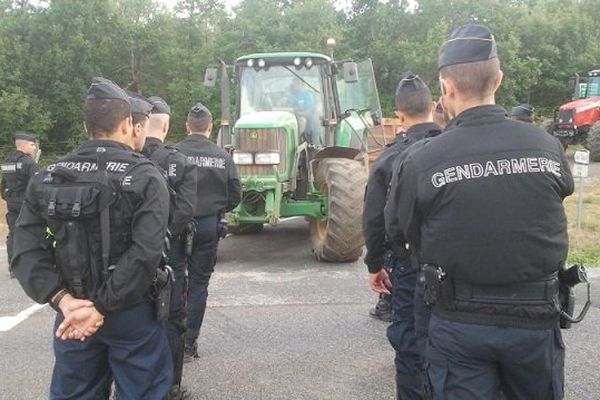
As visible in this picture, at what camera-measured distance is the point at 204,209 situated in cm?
441

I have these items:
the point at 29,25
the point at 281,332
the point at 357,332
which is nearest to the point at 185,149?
the point at 281,332

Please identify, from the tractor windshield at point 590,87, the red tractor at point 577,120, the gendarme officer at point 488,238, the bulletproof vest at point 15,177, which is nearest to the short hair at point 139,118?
the gendarme officer at point 488,238

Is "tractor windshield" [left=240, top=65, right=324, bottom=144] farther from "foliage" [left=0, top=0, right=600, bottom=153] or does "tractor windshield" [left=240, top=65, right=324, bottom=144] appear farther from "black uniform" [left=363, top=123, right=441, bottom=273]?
"foliage" [left=0, top=0, right=600, bottom=153]

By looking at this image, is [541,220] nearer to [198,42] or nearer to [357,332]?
[357,332]

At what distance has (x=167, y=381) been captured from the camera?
2701mm

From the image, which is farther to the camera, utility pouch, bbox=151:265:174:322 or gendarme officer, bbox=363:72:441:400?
gendarme officer, bbox=363:72:441:400

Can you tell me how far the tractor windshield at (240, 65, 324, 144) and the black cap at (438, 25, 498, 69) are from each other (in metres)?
5.64

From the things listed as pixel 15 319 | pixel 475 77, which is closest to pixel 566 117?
pixel 15 319

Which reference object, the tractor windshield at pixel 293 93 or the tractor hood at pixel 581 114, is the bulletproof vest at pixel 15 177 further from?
the tractor hood at pixel 581 114

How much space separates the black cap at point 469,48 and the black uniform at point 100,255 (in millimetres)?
1284

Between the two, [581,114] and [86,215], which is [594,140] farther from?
[86,215]

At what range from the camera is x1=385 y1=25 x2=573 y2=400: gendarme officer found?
→ 2.08 meters

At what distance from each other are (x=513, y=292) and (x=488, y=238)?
8.5 inches

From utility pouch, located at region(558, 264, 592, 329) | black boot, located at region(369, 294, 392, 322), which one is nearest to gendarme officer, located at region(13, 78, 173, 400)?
utility pouch, located at region(558, 264, 592, 329)
